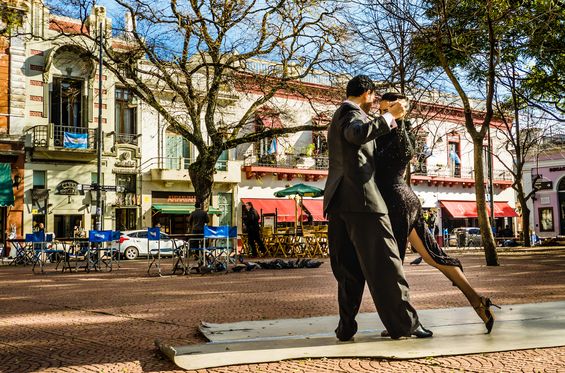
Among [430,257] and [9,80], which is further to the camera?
[9,80]

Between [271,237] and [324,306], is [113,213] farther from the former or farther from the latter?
[324,306]

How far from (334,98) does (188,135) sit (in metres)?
5.66

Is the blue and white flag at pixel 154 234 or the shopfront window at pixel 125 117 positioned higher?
the shopfront window at pixel 125 117

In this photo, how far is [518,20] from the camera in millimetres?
13789

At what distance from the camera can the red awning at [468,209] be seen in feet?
138

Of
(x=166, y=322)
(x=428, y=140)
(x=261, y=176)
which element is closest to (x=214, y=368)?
(x=166, y=322)

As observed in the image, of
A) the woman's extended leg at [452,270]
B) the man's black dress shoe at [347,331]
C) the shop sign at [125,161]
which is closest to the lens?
the man's black dress shoe at [347,331]

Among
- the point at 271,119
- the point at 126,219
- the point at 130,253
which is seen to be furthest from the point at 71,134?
the point at 271,119

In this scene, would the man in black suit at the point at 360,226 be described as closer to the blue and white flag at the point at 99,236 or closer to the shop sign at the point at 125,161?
the blue and white flag at the point at 99,236

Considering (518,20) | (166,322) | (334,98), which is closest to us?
(166,322)

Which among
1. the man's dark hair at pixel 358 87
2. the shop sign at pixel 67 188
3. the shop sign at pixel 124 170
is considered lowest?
the man's dark hair at pixel 358 87

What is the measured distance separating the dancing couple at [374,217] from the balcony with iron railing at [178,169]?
89.5ft

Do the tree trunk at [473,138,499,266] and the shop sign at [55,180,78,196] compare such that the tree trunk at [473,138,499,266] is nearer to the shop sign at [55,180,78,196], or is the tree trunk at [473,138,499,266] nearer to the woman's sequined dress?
the woman's sequined dress

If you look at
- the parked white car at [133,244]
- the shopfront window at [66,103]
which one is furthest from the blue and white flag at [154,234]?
the shopfront window at [66,103]
